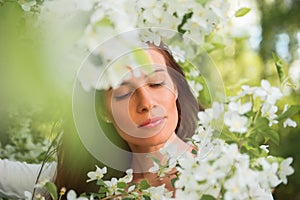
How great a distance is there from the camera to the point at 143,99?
786mm

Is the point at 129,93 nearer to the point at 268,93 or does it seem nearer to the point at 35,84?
the point at 268,93

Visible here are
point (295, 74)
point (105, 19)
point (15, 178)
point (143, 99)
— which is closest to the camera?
point (105, 19)

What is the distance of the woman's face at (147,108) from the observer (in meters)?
0.76

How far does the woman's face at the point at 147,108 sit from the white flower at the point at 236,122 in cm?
10

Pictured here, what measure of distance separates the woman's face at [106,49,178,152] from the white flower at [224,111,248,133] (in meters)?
0.10

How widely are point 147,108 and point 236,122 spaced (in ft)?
0.49

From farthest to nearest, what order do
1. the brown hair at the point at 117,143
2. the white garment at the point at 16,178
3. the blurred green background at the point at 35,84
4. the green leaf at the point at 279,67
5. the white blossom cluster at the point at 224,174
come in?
1. the white garment at the point at 16,178
2. the brown hair at the point at 117,143
3. the green leaf at the point at 279,67
4. the white blossom cluster at the point at 224,174
5. the blurred green background at the point at 35,84

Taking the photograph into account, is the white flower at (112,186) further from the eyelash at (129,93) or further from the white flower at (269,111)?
the white flower at (269,111)

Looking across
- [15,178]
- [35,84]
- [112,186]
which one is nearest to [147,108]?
[112,186]

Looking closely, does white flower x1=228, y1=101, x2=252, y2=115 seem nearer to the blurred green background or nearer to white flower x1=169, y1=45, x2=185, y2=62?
the blurred green background

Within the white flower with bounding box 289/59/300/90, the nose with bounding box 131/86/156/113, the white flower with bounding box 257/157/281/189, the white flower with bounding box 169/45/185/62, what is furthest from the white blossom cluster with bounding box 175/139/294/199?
the white flower with bounding box 169/45/185/62

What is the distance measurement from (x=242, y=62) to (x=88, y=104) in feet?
19.0

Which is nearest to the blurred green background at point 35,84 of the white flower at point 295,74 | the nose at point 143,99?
the white flower at point 295,74

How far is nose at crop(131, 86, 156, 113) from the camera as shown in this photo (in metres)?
0.77
